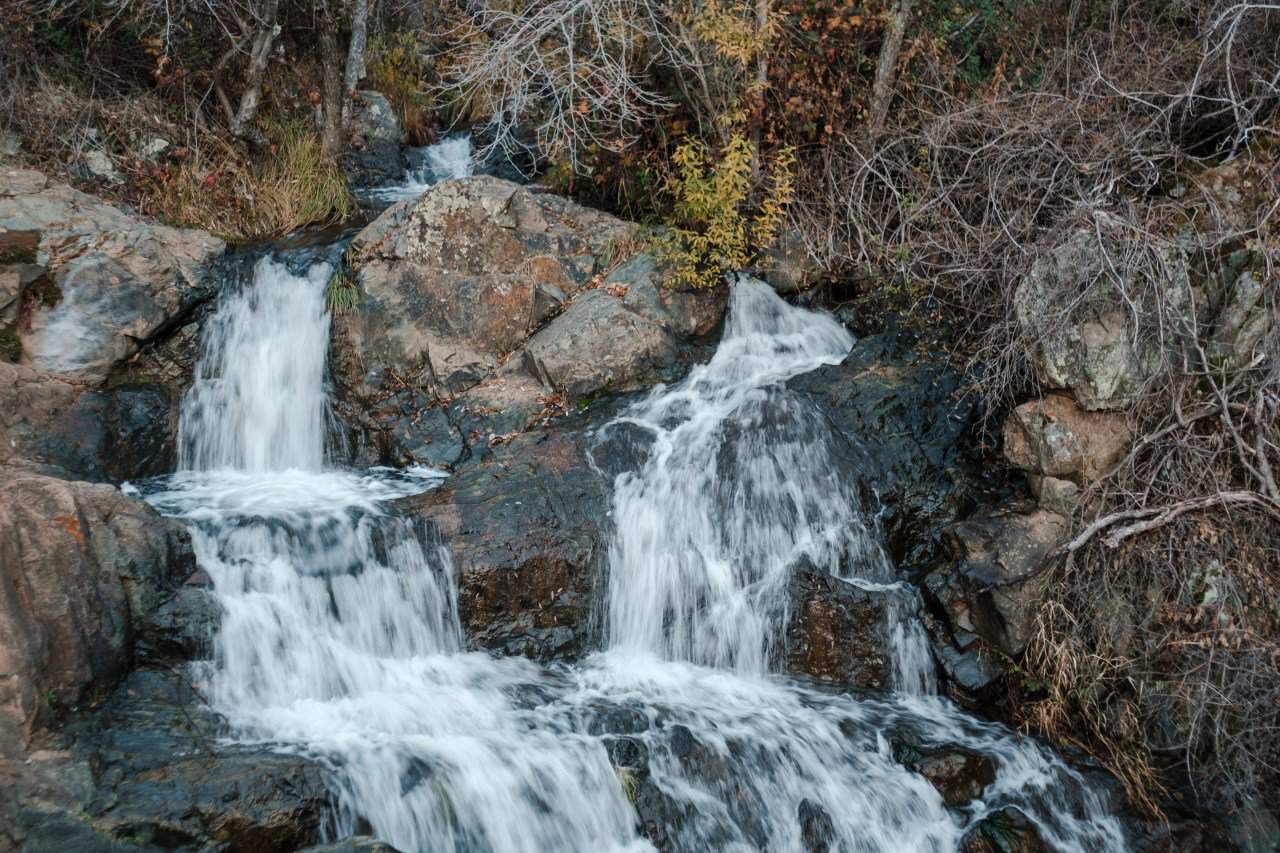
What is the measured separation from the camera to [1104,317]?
6.25 meters

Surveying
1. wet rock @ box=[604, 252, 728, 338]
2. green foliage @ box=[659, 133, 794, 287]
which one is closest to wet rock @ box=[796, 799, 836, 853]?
wet rock @ box=[604, 252, 728, 338]

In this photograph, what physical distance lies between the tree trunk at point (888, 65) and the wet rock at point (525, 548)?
14.5 feet

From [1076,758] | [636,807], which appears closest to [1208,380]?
[1076,758]

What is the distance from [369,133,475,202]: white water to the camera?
413 inches

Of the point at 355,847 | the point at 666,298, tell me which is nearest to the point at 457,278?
the point at 666,298

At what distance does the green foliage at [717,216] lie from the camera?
7.92 metres

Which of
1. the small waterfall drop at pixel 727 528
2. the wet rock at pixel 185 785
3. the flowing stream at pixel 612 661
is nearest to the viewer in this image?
the wet rock at pixel 185 785

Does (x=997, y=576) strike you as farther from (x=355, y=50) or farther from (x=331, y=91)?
(x=331, y=91)

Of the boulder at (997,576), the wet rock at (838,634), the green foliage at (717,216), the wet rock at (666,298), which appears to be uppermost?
the green foliage at (717,216)

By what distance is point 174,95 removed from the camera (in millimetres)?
9188

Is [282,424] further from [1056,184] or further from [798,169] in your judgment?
[1056,184]

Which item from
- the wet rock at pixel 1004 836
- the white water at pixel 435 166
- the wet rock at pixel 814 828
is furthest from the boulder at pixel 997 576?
the white water at pixel 435 166

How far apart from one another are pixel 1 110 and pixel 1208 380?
968 centimetres

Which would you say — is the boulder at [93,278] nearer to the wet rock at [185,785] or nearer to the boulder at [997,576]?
the wet rock at [185,785]
